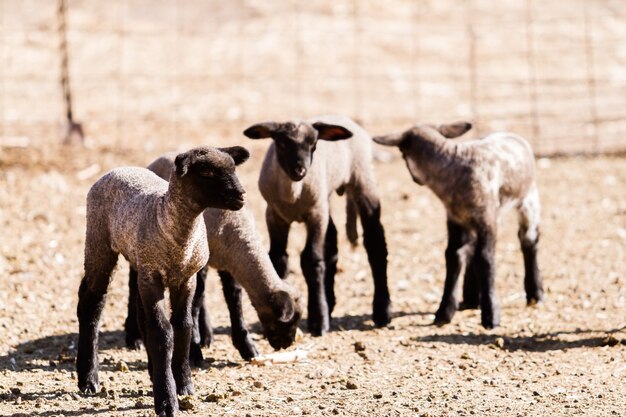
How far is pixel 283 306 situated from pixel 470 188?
125 inches

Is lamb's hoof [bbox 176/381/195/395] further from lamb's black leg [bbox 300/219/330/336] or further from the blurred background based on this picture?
the blurred background

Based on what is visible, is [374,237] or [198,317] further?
[374,237]

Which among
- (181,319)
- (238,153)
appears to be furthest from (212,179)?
(181,319)

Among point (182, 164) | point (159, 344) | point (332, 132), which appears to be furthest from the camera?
point (332, 132)

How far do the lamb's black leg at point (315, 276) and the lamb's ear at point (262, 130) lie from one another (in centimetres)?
109

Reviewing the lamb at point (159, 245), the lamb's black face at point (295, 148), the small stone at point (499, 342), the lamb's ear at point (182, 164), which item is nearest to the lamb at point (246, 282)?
the lamb's black face at point (295, 148)

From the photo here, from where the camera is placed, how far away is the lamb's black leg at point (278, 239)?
37.7ft

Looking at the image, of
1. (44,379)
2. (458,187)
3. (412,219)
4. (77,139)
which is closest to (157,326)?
(44,379)

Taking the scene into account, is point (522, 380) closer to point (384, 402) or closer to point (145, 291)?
point (384, 402)

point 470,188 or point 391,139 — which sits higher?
point 391,139

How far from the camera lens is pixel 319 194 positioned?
1138 cm

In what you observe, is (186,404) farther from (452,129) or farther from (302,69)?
(302,69)

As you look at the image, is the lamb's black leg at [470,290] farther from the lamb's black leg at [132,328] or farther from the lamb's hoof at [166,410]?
the lamb's hoof at [166,410]

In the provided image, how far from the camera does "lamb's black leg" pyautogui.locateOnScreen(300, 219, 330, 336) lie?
11.4 metres
